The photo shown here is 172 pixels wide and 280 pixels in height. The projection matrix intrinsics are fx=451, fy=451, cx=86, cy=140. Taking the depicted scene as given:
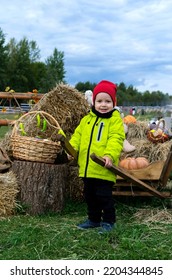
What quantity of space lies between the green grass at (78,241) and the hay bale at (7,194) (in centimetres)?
30

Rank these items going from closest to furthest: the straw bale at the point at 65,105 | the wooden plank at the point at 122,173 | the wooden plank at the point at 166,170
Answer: the wooden plank at the point at 122,173 → the wooden plank at the point at 166,170 → the straw bale at the point at 65,105

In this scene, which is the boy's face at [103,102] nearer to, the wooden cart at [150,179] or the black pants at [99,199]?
the black pants at [99,199]

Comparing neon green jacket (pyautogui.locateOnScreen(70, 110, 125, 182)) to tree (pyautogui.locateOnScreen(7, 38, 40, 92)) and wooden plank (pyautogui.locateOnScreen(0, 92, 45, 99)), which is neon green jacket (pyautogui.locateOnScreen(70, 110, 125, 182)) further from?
tree (pyautogui.locateOnScreen(7, 38, 40, 92))

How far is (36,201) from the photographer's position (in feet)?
17.7

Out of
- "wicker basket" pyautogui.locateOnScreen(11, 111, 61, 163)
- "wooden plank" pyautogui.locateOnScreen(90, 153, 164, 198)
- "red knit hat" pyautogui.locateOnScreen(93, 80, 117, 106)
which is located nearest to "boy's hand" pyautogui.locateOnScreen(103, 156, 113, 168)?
"wooden plank" pyautogui.locateOnScreen(90, 153, 164, 198)

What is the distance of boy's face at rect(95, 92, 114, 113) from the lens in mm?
4477

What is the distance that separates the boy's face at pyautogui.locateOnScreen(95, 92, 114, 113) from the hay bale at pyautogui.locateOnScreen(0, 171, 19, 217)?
156 cm

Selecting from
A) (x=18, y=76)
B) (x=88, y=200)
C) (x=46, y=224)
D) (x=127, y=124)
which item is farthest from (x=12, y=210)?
(x=18, y=76)

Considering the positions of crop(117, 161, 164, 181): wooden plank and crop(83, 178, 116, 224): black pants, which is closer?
crop(83, 178, 116, 224): black pants

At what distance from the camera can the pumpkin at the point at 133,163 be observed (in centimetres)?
566

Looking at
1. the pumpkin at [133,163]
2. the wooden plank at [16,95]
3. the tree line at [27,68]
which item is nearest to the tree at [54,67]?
the tree line at [27,68]

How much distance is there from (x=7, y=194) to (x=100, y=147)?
1.51 metres

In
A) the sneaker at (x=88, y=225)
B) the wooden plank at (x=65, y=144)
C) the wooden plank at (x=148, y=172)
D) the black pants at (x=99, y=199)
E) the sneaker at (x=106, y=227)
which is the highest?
the wooden plank at (x=65, y=144)

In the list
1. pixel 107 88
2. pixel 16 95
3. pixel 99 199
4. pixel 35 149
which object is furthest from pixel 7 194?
pixel 16 95
